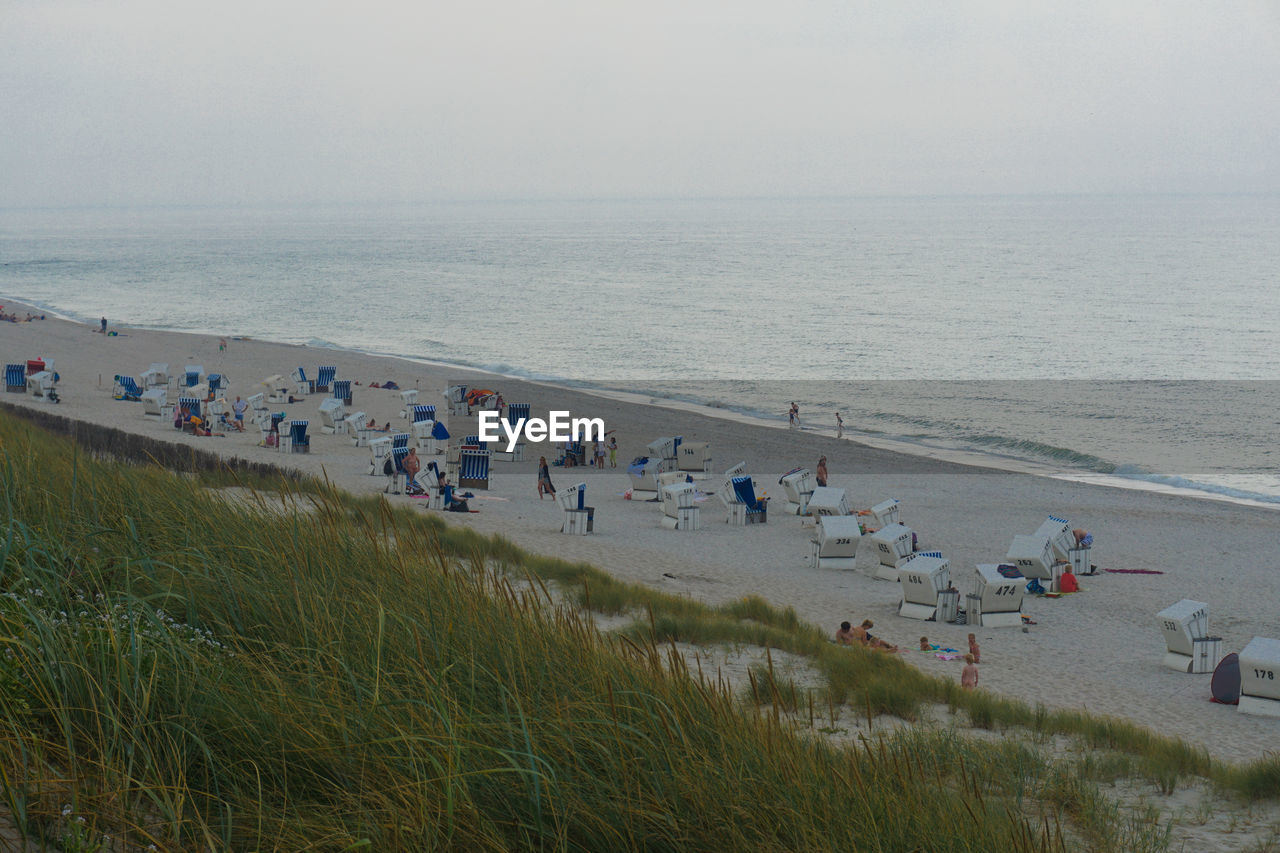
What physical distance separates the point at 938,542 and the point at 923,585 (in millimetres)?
5111

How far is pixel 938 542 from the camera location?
18.2m

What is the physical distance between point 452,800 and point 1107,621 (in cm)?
1308

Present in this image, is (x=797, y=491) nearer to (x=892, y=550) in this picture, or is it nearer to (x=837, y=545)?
(x=837, y=545)

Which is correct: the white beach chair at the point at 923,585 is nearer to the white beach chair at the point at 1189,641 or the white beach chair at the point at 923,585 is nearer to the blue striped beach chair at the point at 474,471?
the white beach chair at the point at 1189,641

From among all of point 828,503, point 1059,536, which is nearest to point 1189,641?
point 1059,536

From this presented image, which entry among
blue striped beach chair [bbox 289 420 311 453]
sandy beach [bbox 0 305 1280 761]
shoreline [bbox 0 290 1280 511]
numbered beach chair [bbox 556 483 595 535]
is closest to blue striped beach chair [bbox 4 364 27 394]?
sandy beach [bbox 0 305 1280 761]

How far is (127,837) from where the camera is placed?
7.98 feet

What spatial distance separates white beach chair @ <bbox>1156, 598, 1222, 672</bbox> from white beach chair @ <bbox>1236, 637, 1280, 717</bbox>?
121 cm

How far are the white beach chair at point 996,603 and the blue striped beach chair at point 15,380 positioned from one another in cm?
2830

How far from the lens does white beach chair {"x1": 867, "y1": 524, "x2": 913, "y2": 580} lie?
15.4 m

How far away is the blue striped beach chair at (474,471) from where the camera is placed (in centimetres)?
2114

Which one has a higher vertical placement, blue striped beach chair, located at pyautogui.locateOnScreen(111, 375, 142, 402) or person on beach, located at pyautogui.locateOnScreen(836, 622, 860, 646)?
person on beach, located at pyautogui.locateOnScreen(836, 622, 860, 646)

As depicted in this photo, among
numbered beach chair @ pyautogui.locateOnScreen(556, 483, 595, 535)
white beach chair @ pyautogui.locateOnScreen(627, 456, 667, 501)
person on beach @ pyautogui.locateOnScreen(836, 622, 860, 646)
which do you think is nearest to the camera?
person on beach @ pyautogui.locateOnScreen(836, 622, 860, 646)

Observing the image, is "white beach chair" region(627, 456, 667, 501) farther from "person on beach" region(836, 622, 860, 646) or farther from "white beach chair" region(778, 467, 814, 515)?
"person on beach" region(836, 622, 860, 646)
